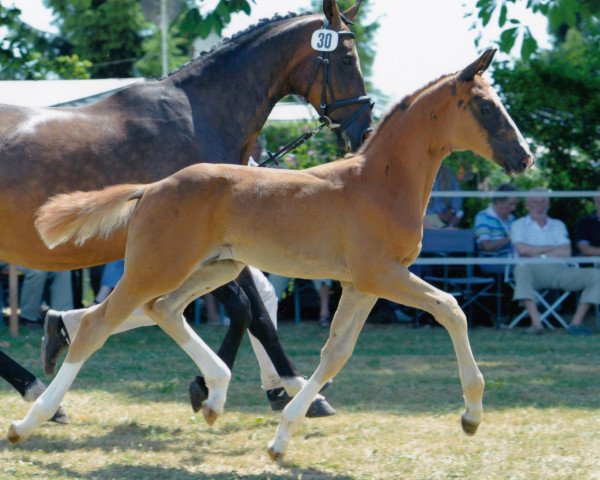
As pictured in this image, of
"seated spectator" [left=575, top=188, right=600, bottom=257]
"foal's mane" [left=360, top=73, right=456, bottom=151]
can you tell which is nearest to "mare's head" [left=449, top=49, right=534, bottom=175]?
"foal's mane" [left=360, top=73, right=456, bottom=151]

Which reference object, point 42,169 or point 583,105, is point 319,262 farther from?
point 583,105

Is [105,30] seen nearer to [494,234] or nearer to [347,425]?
[494,234]

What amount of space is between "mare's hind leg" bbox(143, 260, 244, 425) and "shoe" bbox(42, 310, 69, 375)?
3.04 feet

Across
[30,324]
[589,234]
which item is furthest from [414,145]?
[30,324]

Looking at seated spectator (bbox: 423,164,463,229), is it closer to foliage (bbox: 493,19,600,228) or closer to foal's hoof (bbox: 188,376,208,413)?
foliage (bbox: 493,19,600,228)

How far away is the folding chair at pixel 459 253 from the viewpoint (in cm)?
1022

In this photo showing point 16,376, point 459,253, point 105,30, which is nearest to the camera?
point 16,376

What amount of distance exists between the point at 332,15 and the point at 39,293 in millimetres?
5546

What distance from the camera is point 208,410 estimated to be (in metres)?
4.88

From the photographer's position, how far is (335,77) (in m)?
5.80

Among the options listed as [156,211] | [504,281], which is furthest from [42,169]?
[504,281]

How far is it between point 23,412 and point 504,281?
5.76 meters

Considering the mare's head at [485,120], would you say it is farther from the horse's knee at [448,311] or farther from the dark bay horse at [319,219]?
the horse's knee at [448,311]

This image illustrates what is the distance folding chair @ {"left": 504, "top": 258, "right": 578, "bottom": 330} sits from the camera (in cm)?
994
